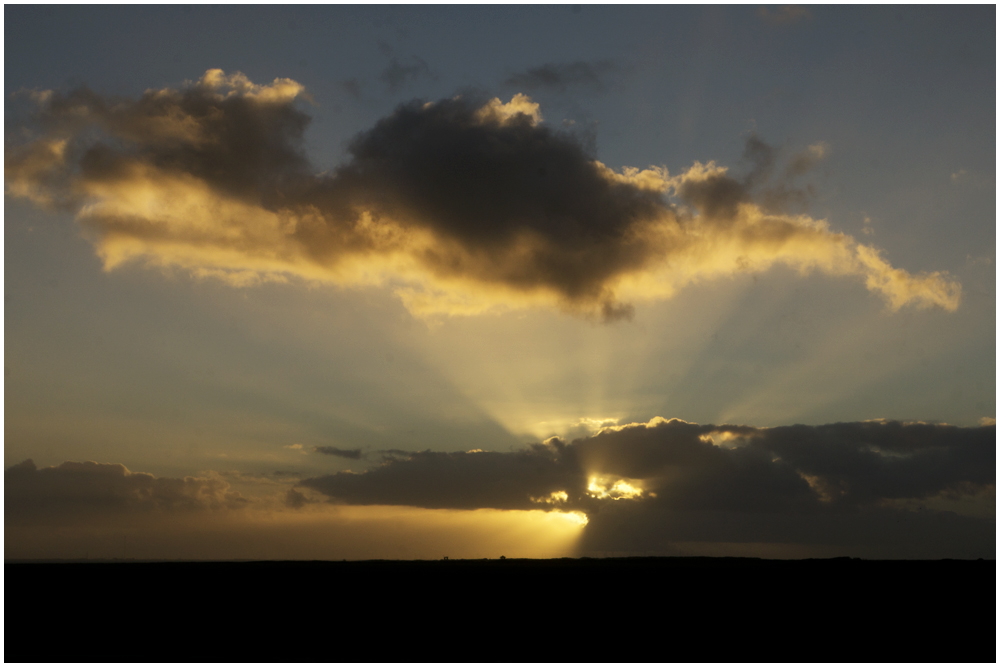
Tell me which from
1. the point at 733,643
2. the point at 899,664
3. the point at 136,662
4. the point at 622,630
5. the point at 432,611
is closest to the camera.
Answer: the point at 899,664

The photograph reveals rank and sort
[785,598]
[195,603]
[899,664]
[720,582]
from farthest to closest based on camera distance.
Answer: [720,582] < [785,598] < [195,603] < [899,664]

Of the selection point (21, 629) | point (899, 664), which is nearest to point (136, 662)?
point (21, 629)

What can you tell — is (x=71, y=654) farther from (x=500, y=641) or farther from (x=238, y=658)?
(x=500, y=641)

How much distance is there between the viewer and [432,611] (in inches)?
1906

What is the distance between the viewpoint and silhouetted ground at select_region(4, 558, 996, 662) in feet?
119

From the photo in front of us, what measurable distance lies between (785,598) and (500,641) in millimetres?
30955

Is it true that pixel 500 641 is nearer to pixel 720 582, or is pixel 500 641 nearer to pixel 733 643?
pixel 733 643

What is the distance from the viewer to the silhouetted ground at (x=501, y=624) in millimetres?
36156

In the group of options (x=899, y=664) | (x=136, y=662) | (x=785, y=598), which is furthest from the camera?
(x=785, y=598)

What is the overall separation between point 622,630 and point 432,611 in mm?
14574

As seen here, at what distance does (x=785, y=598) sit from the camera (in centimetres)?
5669

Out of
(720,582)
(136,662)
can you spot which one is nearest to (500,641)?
(136,662)

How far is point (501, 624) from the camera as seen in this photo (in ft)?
143

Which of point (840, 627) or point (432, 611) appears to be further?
point (432, 611)
